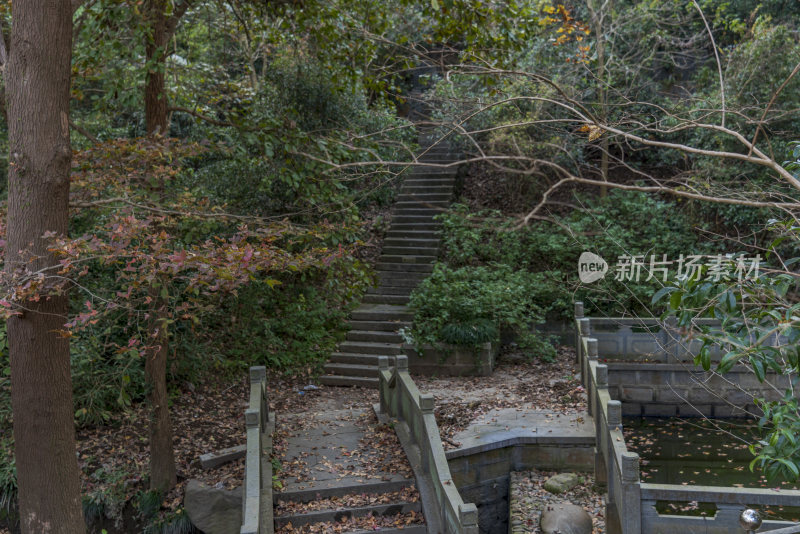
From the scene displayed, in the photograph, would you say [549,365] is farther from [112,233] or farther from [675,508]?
[112,233]

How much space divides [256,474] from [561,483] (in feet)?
13.4

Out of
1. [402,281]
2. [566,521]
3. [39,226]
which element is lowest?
[566,521]

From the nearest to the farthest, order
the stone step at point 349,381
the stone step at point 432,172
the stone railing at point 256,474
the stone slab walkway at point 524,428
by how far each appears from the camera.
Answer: the stone railing at point 256,474, the stone slab walkway at point 524,428, the stone step at point 349,381, the stone step at point 432,172

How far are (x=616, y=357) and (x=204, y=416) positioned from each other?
7.60 metres

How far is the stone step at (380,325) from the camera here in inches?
535

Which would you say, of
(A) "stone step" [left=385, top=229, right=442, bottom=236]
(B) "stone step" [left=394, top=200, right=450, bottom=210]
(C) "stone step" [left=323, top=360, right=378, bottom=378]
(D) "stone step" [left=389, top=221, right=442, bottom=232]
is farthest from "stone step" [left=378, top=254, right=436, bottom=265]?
(C) "stone step" [left=323, top=360, right=378, bottom=378]

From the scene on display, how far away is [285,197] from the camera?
42.9ft

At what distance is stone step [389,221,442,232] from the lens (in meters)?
16.8

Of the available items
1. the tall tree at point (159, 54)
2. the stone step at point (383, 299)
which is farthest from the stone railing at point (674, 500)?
the stone step at point (383, 299)

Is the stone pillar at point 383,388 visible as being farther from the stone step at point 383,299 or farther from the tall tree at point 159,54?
the tall tree at point 159,54

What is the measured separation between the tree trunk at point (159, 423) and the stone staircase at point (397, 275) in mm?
4231

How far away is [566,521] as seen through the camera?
7.70m

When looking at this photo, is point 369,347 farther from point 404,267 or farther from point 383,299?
point 404,267

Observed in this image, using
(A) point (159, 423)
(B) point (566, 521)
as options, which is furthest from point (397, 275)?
(B) point (566, 521)
